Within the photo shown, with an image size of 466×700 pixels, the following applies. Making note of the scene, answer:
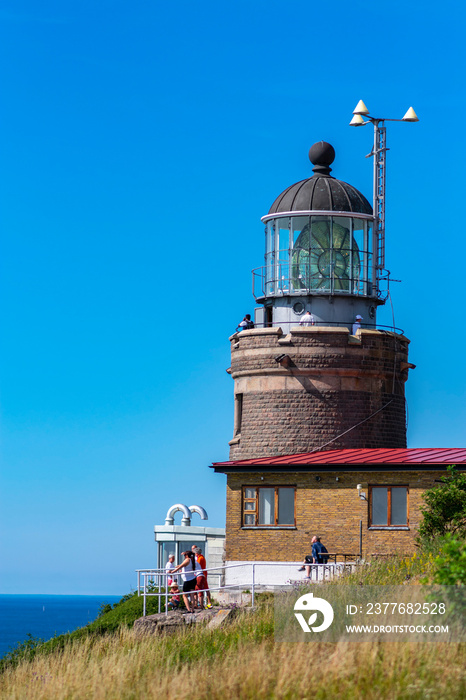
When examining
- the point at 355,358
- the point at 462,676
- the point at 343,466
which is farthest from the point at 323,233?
the point at 462,676

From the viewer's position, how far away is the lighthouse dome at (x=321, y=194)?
35.8 meters

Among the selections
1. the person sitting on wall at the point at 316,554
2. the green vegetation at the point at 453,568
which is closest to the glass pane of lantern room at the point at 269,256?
the person sitting on wall at the point at 316,554

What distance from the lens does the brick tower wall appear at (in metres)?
34.2

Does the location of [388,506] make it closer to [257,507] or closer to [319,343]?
[257,507]

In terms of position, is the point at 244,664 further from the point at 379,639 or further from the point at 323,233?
the point at 323,233

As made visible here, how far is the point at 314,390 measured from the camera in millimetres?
34281

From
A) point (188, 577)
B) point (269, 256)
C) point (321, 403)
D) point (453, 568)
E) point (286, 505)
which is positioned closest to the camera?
point (453, 568)

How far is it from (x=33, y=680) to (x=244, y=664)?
4.03 m

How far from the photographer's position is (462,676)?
13.9 metres

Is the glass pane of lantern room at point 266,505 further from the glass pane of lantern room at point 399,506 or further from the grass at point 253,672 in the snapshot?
the grass at point 253,672

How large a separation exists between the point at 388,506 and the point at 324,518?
1.73 metres

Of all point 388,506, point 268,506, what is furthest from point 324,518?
point 388,506

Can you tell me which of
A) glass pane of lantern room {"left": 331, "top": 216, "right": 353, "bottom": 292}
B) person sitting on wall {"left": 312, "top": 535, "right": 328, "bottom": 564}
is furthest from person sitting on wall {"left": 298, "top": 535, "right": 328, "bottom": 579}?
glass pane of lantern room {"left": 331, "top": 216, "right": 353, "bottom": 292}

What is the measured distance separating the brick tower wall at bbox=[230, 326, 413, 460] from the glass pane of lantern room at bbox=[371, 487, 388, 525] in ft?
14.6
